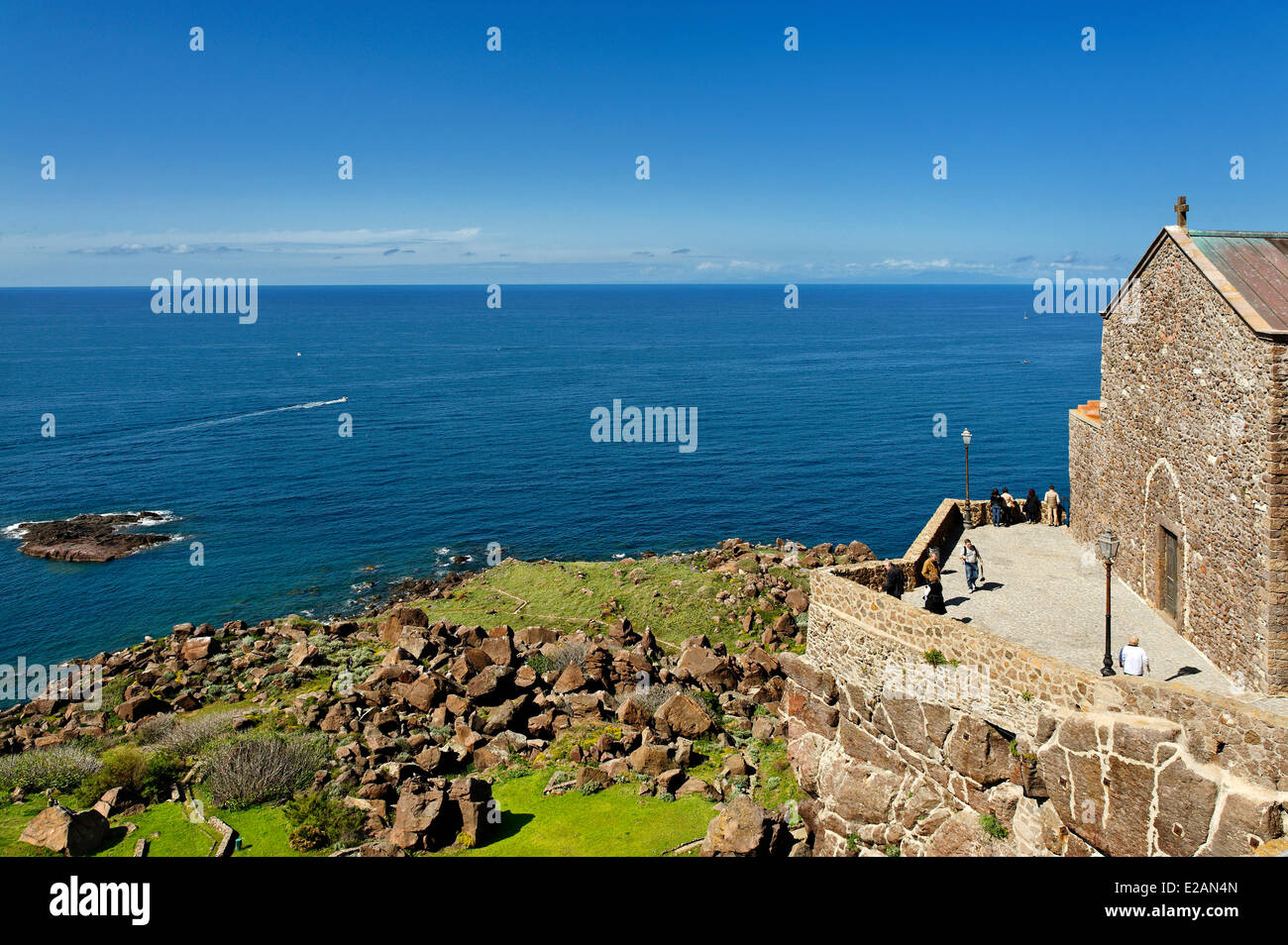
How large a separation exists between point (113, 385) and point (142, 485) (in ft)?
179

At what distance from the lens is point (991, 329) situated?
636ft

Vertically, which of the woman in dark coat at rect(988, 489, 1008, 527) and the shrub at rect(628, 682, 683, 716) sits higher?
the woman in dark coat at rect(988, 489, 1008, 527)

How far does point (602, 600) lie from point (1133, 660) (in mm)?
22139

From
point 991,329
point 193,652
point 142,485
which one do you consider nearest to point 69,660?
point 193,652

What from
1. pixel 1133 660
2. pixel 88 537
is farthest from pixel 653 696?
pixel 88 537

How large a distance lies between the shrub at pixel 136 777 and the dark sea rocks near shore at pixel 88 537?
38.5 m

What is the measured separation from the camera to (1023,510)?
29938 millimetres

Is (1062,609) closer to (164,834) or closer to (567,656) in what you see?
(567,656)

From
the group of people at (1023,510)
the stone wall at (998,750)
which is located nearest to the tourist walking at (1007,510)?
the group of people at (1023,510)

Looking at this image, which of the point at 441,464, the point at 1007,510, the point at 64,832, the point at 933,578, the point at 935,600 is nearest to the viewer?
the point at 64,832

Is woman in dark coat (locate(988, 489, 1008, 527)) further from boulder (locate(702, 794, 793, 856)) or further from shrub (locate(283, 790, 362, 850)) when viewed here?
shrub (locate(283, 790, 362, 850))

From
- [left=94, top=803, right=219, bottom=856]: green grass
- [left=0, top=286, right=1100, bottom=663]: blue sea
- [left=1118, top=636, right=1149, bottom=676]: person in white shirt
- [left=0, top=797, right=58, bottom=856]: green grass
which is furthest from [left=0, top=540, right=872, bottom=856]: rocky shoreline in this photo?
[left=0, top=286, right=1100, bottom=663]: blue sea

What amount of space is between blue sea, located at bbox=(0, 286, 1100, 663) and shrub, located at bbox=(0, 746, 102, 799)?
23.0 metres

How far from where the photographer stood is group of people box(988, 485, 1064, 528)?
29016 millimetres
